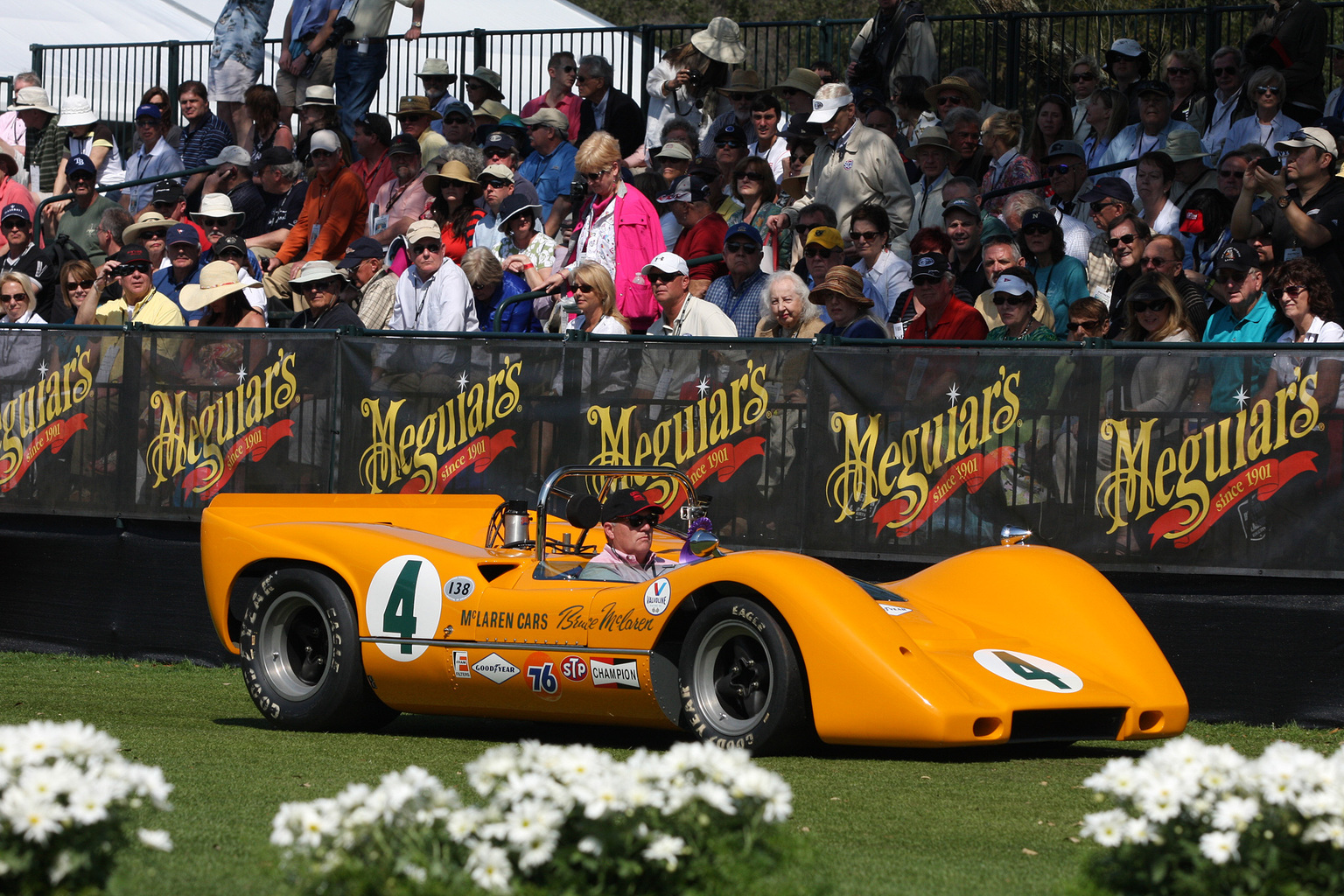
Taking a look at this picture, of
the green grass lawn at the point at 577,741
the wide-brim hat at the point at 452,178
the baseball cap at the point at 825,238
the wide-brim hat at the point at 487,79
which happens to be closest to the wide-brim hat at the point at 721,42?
the wide-brim hat at the point at 487,79

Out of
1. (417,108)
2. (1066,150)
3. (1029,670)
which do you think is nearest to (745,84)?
(417,108)

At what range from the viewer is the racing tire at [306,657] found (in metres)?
7.57

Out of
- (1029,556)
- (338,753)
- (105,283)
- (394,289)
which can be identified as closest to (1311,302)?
(1029,556)

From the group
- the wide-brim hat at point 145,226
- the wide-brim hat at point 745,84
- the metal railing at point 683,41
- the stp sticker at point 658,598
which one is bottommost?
the stp sticker at point 658,598

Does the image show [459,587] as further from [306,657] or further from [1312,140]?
[1312,140]

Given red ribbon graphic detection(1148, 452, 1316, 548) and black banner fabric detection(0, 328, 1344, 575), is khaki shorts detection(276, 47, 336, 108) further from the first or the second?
red ribbon graphic detection(1148, 452, 1316, 548)

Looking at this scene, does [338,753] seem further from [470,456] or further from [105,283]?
[105,283]

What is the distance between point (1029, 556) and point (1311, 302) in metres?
2.30

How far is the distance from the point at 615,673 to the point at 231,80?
11.1 metres

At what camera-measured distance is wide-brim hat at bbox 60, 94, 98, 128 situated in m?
16.5

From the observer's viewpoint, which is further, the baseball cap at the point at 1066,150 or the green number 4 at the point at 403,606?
the baseball cap at the point at 1066,150

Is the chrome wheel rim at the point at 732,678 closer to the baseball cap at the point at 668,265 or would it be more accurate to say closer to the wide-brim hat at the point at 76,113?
the baseball cap at the point at 668,265

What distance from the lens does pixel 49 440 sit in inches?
427

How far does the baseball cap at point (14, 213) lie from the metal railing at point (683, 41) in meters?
3.78
